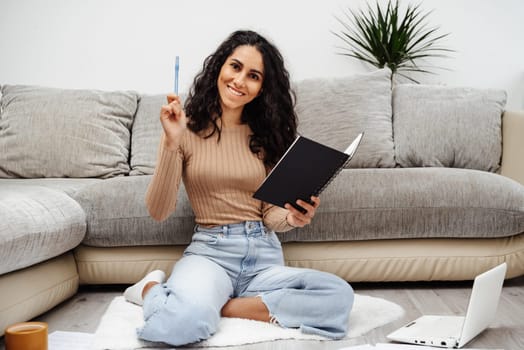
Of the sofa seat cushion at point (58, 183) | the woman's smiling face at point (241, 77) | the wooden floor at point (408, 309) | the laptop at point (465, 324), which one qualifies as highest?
the woman's smiling face at point (241, 77)

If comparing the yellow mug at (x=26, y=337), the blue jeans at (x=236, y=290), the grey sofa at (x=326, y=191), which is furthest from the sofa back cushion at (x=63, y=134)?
the yellow mug at (x=26, y=337)

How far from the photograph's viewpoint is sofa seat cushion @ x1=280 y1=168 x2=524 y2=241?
2.28 metres

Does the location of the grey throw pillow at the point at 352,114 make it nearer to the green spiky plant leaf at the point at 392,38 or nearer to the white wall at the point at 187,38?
the green spiky plant leaf at the point at 392,38

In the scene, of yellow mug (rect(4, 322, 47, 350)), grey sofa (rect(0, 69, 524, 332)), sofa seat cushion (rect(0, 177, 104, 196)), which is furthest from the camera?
sofa seat cushion (rect(0, 177, 104, 196))

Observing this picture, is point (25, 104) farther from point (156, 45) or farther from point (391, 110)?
point (391, 110)

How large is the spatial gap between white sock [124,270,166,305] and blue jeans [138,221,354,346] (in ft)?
0.44

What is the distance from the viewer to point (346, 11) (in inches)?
131

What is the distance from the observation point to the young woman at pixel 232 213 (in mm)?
1742

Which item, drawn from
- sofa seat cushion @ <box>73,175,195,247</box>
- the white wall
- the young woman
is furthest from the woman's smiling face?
the white wall

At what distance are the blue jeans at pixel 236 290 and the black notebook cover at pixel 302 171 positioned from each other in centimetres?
23

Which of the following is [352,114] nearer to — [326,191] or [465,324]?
[326,191]

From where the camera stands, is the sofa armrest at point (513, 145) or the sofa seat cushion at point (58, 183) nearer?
the sofa seat cushion at point (58, 183)

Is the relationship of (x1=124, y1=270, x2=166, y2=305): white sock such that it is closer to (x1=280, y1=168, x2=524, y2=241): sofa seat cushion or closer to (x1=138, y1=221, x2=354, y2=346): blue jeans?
(x1=138, y1=221, x2=354, y2=346): blue jeans

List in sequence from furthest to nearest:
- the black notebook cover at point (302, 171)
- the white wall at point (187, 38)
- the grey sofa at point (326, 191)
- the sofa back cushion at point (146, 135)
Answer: the white wall at point (187, 38)
the sofa back cushion at point (146, 135)
the grey sofa at point (326, 191)
the black notebook cover at point (302, 171)
